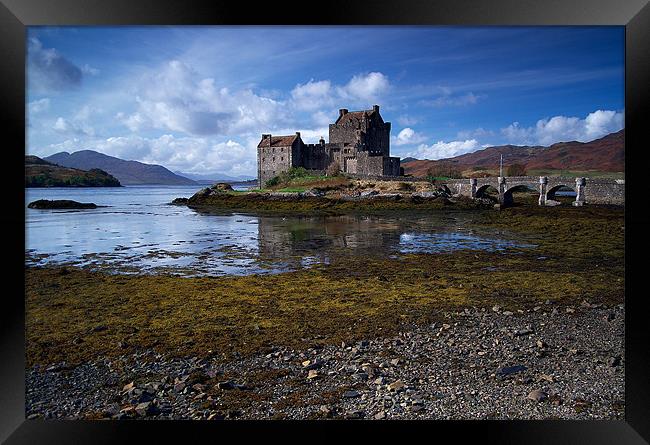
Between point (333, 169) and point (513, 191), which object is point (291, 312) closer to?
point (513, 191)

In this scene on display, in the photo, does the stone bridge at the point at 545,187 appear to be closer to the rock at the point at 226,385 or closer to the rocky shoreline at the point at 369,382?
the rocky shoreline at the point at 369,382

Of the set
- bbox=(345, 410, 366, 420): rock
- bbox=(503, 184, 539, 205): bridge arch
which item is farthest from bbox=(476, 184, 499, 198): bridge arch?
bbox=(345, 410, 366, 420): rock

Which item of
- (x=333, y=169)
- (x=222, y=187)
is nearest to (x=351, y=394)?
(x=333, y=169)

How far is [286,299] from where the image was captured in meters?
5.96

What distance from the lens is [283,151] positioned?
23891mm

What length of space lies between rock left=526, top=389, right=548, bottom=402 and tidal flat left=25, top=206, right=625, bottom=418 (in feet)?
0.38

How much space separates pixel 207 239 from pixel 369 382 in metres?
8.17

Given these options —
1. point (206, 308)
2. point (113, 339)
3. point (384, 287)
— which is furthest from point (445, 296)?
point (113, 339)

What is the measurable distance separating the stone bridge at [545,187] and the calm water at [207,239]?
12.9ft

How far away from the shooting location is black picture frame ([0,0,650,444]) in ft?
10.3

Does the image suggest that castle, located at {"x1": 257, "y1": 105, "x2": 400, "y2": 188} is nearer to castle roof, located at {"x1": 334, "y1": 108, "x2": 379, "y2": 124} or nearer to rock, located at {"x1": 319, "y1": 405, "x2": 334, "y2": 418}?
castle roof, located at {"x1": 334, "y1": 108, "x2": 379, "y2": 124}

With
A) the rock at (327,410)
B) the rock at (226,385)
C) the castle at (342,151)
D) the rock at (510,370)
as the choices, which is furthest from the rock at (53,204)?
the castle at (342,151)
